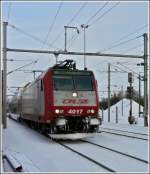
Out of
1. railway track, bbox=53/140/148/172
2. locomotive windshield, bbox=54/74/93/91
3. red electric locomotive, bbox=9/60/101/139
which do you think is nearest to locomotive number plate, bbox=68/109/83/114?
red electric locomotive, bbox=9/60/101/139

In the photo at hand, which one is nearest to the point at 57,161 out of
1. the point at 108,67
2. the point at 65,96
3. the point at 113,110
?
the point at 65,96

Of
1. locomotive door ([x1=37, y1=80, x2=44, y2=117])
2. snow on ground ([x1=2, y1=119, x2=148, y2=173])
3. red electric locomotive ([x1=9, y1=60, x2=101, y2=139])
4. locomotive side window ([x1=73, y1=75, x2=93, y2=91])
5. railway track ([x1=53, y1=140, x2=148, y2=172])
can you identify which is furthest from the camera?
locomotive door ([x1=37, y1=80, x2=44, y2=117])

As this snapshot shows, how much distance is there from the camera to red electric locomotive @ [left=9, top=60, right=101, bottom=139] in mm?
19469

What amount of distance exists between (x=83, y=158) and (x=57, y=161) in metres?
0.99

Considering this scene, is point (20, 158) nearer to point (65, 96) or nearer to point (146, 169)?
point (146, 169)

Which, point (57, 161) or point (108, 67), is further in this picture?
point (108, 67)

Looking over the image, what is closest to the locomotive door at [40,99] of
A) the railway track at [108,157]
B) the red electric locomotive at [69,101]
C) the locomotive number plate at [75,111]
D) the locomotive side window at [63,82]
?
the red electric locomotive at [69,101]

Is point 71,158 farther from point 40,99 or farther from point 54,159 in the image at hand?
point 40,99

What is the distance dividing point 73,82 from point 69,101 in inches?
40.3

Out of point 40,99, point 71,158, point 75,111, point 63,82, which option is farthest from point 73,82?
point 71,158

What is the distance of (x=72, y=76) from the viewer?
20.5 metres

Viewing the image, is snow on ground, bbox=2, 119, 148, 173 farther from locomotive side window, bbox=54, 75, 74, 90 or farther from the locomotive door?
the locomotive door

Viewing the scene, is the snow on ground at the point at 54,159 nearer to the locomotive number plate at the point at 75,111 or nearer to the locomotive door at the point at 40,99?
the locomotive number plate at the point at 75,111

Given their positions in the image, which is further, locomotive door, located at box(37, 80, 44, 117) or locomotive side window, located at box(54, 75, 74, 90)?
locomotive door, located at box(37, 80, 44, 117)
